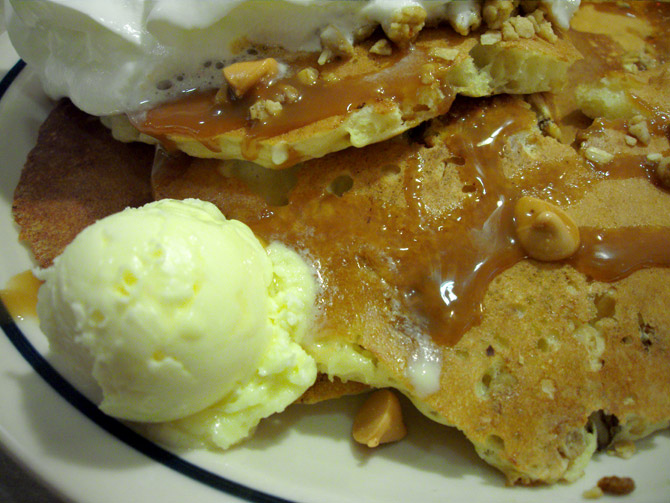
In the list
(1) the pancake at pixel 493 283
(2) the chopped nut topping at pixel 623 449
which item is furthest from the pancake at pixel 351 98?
(2) the chopped nut topping at pixel 623 449

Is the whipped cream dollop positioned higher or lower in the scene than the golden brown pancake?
higher

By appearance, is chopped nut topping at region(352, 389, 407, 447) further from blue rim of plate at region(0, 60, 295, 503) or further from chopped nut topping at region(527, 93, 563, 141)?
chopped nut topping at region(527, 93, 563, 141)

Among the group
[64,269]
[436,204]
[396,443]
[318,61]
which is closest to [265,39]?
[318,61]

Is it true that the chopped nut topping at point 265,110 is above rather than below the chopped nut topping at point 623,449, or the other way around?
above

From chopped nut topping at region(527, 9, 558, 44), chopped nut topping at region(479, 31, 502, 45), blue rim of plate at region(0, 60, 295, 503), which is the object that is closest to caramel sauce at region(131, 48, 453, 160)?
chopped nut topping at region(479, 31, 502, 45)

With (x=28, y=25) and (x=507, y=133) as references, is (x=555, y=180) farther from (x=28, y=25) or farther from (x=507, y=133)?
(x=28, y=25)

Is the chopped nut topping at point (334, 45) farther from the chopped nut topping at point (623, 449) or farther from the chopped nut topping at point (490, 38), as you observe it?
the chopped nut topping at point (623, 449)
